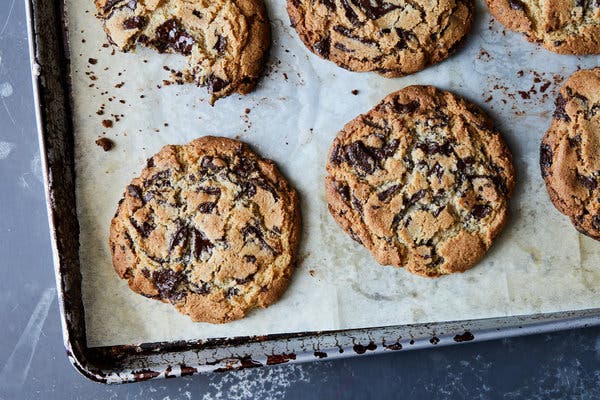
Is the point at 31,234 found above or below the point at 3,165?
below

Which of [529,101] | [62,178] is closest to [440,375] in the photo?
[529,101]

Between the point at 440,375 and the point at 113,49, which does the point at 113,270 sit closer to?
the point at 113,49

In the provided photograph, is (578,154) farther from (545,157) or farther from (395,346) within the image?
(395,346)

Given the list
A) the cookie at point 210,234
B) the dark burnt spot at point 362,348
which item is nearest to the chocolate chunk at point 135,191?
the cookie at point 210,234

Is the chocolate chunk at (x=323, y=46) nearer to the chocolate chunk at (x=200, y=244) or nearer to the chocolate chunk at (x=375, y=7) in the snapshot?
the chocolate chunk at (x=375, y=7)

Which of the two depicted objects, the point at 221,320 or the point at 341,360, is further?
the point at 341,360

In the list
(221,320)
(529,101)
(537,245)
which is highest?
(529,101)
